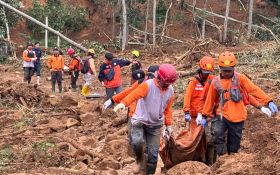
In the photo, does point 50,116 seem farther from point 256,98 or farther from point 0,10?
point 0,10

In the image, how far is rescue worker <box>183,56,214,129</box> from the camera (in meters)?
8.03

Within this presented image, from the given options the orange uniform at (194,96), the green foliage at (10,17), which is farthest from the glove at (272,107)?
the green foliage at (10,17)

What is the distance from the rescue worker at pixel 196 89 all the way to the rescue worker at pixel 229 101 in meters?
0.59

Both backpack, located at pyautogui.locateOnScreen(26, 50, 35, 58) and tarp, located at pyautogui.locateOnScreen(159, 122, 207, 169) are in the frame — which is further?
backpack, located at pyautogui.locateOnScreen(26, 50, 35, 58)

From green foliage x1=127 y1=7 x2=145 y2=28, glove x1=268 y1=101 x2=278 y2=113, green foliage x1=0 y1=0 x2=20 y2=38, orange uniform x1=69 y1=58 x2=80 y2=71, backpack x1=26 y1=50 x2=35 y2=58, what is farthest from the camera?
green foliage x1=127 y1=7 x2=145 y2=28

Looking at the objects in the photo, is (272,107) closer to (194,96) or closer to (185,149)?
(185,149)

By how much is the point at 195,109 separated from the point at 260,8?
29809 mm

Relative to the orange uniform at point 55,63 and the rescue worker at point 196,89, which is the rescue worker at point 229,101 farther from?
the orange uniform at point 55,63

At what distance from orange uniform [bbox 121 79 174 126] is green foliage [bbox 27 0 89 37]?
2436cm

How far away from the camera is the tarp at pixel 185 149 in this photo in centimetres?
754

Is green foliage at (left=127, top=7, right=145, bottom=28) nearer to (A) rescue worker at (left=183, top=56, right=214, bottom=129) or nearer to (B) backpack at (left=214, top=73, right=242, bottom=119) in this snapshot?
(A) rescue worker at (left=183, top=56, right=214, bottom=129)

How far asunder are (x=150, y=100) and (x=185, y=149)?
0.98m

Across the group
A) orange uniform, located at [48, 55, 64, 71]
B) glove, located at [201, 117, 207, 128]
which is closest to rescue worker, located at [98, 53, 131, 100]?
orange uniform, located at [48, 55, 64, 71]

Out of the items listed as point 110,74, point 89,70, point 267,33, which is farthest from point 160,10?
point 110,74
